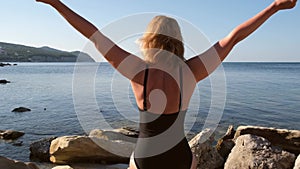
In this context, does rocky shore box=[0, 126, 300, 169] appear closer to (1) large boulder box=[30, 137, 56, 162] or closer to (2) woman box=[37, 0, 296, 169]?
(1) large boulder box=[30, 137, 56, 162]

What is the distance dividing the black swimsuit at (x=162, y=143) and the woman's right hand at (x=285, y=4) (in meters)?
0.95

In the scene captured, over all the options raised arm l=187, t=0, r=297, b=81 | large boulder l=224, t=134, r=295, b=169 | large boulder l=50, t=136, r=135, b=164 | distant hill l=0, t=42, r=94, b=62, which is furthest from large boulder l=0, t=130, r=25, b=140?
distant hill l=0, t=42, r=94, b=62

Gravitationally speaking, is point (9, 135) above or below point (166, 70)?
below

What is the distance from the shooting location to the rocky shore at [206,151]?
275 inches

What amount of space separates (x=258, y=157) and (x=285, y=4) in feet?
18.1

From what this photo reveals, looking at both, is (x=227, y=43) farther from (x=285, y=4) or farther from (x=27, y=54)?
(x=27, y=54)

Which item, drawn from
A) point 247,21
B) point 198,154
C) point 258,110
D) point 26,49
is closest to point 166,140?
point 247,21

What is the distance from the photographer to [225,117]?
17234mm

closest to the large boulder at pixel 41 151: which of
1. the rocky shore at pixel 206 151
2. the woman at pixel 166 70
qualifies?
the rocky shore at pixel 206 151

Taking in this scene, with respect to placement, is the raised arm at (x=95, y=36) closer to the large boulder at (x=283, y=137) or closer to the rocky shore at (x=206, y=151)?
the rocky shore at (x=206, y=151)

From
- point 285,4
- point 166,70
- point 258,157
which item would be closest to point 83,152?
point 258,157

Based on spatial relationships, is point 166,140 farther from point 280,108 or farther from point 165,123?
point 280,108

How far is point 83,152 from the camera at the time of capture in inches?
343

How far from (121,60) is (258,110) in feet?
63.6
